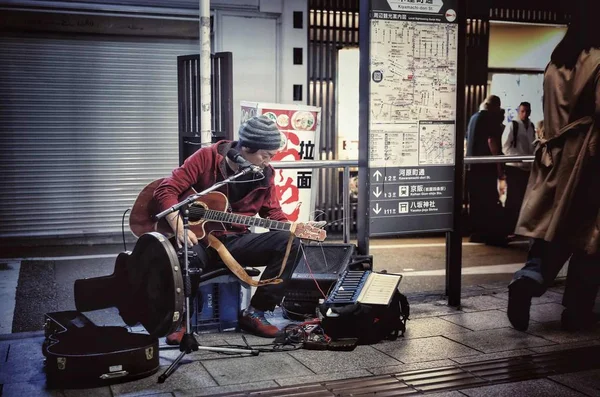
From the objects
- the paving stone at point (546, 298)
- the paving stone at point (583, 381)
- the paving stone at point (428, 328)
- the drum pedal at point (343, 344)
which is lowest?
the paving stone at point (428, 328)

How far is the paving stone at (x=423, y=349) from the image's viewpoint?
5.55m

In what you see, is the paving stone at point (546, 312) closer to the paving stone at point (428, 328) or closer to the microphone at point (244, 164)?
the paving stone at point (428, 328)

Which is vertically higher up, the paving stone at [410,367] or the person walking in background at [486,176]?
the person walking in background at [486,176]

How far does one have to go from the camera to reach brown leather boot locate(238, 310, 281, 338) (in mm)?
6051

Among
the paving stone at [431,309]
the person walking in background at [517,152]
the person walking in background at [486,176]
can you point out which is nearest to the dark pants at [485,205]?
the person walking in background at [486,176]

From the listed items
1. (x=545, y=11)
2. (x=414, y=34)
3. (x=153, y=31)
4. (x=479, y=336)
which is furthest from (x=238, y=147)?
(x=545, y=11)

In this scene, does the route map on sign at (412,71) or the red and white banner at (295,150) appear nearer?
the route map on sign at (412,71)

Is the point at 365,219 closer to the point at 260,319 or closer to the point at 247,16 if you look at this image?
the point at 260,319

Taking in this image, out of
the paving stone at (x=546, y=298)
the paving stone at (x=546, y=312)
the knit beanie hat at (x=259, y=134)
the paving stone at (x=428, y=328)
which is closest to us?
the knit beanie hat at (x=259, y=134)

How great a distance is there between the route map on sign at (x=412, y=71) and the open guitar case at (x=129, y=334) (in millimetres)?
2489

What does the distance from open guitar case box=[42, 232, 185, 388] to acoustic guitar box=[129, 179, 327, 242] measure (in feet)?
1.37

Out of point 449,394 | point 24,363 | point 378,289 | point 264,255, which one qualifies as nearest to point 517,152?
point 378,289

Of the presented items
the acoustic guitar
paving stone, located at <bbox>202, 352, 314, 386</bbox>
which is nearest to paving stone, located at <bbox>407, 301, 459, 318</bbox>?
the acoustic guitar

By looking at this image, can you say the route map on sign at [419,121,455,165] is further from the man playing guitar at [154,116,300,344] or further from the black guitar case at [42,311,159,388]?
the black guitar case at [42,311,159,388]
